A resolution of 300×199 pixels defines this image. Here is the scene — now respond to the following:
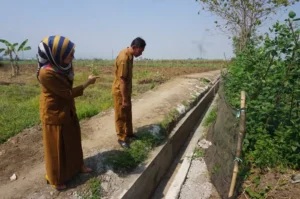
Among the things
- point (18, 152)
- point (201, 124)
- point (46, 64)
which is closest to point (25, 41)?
point (201, 124)

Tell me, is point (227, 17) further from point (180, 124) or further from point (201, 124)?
point (180, 124)

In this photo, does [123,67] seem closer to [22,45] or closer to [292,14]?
[292,14]

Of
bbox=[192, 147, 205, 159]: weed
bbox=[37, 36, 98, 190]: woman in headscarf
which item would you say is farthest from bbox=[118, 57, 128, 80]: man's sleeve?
bbox=[192, 147, 205, 159]: weed

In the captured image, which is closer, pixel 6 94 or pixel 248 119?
pixel 248 119

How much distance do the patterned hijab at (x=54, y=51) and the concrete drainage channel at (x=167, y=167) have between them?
6.51ft

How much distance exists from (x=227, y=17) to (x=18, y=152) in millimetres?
14791

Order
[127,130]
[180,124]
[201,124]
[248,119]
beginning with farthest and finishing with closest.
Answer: [201,124] → [180,124] → [127,130] → [248,119]

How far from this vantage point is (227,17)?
16625 mm

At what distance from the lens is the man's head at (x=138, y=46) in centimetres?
463

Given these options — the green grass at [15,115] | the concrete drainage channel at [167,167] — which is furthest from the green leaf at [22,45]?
the concrete drainage channel at [167,167]

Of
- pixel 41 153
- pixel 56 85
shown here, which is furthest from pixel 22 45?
pixel 56 85

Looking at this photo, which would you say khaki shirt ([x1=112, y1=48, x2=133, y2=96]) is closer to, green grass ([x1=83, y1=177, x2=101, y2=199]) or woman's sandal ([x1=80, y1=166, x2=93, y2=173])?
woman's sandal ([x1=80, y1=166, x2=93, y2=173])

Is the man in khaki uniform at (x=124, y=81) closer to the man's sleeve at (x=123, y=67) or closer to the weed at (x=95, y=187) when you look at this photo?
the man's sleeve at (x=123, y=67)

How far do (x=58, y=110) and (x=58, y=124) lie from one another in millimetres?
177
